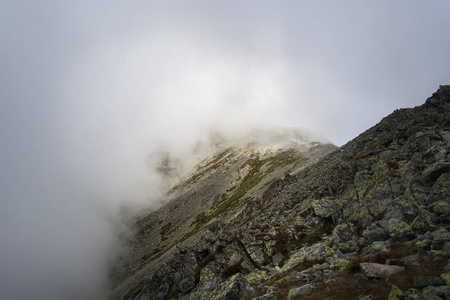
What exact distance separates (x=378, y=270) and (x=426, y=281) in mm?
3035

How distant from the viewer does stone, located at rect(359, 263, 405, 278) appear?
42.5 ft

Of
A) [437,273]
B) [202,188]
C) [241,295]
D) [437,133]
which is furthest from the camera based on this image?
[202,188]

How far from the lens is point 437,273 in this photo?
37.6 ft

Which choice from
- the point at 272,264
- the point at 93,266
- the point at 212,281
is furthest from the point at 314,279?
the point at 93,266

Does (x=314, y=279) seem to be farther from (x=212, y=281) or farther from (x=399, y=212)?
(x=212, y=281)

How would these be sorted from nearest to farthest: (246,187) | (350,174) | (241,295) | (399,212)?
(241,295)
(399,212)
(350,174)
(246,187)

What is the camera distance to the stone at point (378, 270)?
12942 mm

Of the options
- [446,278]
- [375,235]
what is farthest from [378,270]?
[375,235]

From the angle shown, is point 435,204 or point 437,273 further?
point 435,204

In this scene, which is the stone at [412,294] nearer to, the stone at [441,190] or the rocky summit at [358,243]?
the rocky summit at [358,243]

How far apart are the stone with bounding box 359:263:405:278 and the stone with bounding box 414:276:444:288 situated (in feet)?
7.19

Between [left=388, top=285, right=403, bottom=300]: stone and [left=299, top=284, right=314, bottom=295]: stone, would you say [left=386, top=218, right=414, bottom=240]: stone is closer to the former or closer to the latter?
[left=299, top=284, right=314, bottom=295]: stone

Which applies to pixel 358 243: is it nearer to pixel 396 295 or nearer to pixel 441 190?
pixel 441 190

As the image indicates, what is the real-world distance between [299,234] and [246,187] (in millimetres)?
127285
